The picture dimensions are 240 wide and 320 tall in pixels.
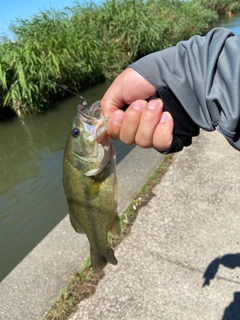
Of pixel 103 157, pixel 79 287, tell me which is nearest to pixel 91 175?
pixel 103 157

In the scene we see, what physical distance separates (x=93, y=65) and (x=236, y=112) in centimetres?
1043

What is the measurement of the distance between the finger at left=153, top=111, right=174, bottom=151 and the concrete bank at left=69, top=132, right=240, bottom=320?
1.62 meters

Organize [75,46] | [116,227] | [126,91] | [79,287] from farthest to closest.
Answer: [75,46], [79,287], [116,227], [126,91]

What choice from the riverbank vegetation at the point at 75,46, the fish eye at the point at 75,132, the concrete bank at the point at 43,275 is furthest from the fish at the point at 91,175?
the riverbank vegetation at the point at 75,46

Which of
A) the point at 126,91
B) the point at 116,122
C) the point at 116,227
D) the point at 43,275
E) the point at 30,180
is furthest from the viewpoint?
the point at 30,180

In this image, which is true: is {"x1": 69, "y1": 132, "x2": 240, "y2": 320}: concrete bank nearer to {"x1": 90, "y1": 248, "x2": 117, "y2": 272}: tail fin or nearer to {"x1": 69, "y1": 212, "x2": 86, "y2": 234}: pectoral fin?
{"x1": 90, "y1": 248, "x2": 117, "y2": 272}: tail fin

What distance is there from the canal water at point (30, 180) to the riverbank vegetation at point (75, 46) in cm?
81

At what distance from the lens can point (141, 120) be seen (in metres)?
1.63

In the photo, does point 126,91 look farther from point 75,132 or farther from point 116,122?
point 75,132

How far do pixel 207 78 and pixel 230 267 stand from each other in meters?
2.00

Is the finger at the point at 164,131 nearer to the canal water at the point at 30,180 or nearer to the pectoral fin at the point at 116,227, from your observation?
the pectoral fin at the point at 116,227

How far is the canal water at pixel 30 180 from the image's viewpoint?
482 centimetres

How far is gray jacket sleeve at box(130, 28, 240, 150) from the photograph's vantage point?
1.52 metres

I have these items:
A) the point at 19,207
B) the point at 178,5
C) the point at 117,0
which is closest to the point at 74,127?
the point at 19,207
